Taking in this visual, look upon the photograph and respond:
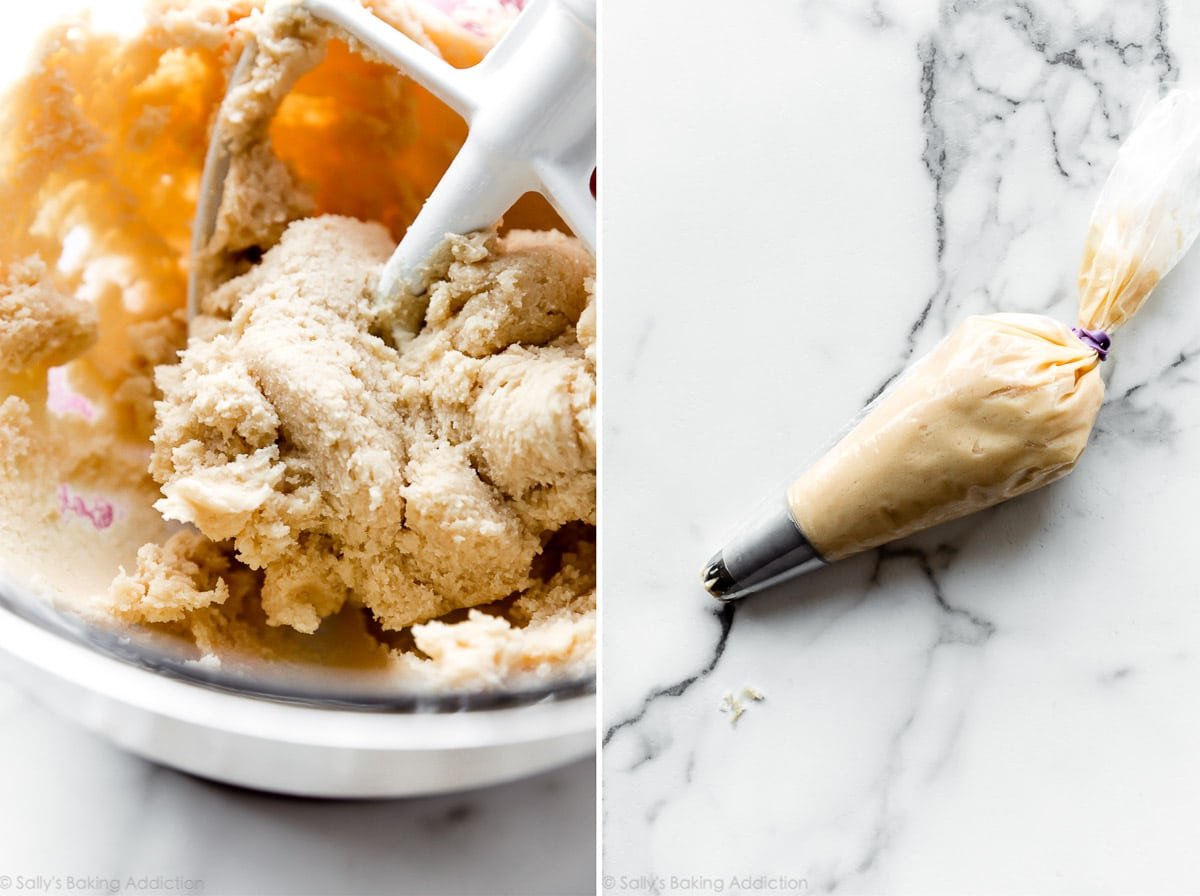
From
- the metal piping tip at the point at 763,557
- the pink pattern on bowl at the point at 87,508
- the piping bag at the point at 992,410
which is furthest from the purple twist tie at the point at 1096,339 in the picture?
the pink pattern on bowl at the point at 87,508

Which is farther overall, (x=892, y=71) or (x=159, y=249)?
(x=159, y=249)

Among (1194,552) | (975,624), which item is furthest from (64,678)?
A: (1194,552)

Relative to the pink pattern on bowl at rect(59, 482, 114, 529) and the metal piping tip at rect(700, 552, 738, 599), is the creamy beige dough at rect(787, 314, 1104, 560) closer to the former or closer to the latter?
the metal piping tip at rect(700, 552, 738, 599)

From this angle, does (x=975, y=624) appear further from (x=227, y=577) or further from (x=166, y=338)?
(x=166, y=338)

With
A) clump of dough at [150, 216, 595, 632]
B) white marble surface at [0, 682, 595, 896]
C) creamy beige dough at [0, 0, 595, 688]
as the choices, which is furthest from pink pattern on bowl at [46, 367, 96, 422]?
white marble surface at [0, 682, 595, 896]

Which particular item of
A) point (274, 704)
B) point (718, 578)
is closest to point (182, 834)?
point (274, 704)

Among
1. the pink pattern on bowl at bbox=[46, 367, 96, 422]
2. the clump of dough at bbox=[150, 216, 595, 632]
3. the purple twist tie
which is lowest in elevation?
the purple twist tie
